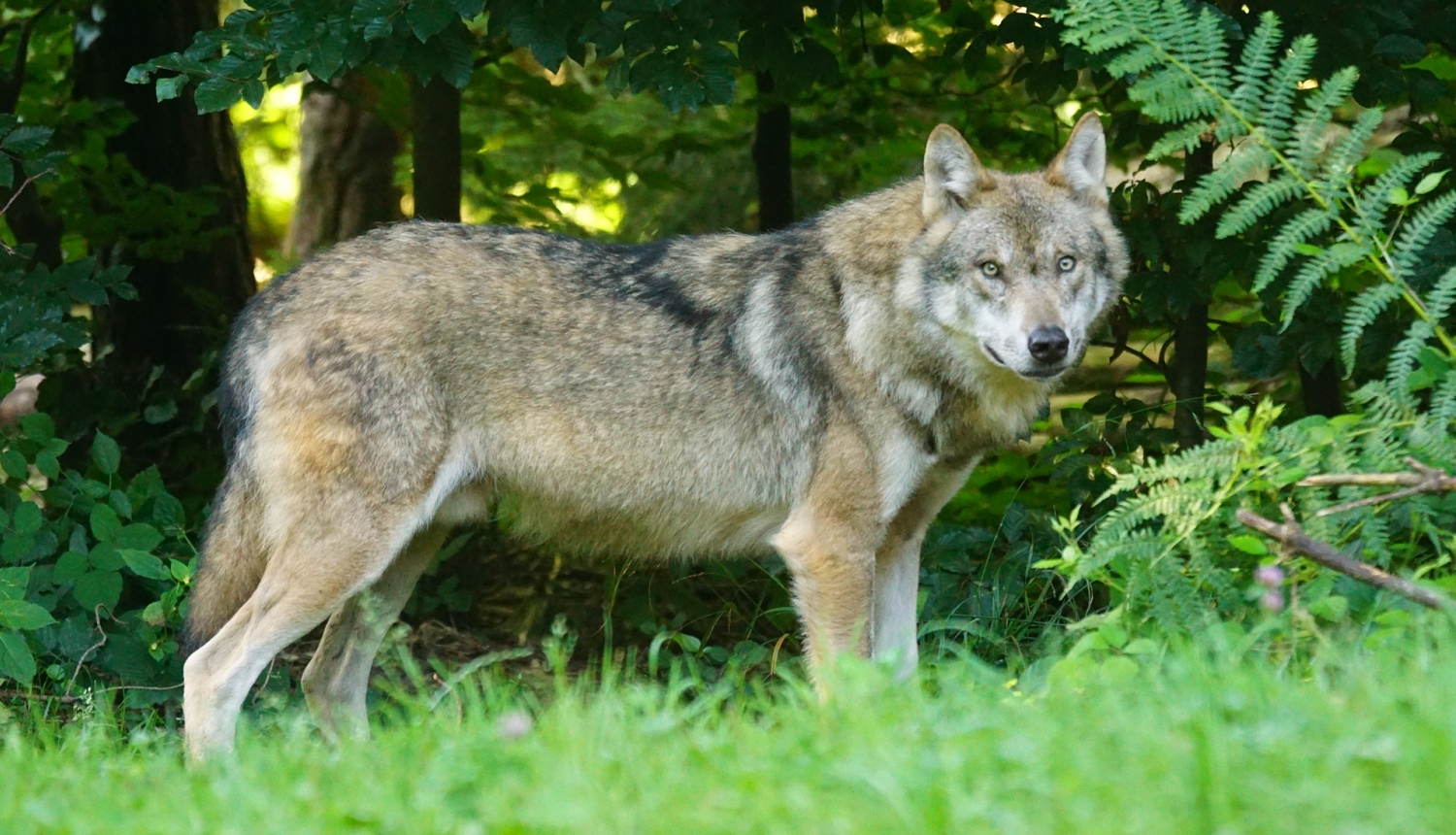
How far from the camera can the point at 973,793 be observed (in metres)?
2.41

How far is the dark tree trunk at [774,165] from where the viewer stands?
773 cm

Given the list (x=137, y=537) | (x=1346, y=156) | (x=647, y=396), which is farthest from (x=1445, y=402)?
(x=137, y=537)

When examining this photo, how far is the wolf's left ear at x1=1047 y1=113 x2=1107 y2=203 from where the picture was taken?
511cm

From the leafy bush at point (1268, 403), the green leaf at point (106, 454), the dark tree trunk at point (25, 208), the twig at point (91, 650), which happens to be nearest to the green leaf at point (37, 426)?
the green leaf at point (106, 454)

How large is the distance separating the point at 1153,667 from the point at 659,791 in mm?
1384

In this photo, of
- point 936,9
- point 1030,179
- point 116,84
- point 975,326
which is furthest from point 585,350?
point 116,84

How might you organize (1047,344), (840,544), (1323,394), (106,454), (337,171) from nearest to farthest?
(1047,344) < (840,544) < (106,454) < (1323,394) < (337,171)

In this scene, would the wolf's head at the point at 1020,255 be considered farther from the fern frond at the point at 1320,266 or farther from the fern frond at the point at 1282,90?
the fern frond at the point at 1282,90

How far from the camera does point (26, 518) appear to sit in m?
5.52

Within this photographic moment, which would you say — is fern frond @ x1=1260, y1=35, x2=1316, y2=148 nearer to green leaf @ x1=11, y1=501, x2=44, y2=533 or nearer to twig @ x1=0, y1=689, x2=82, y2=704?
twig @ x1=0, y1=689, x2=82, y2=704

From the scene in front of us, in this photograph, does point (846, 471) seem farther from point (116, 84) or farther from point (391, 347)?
point (116, 84)

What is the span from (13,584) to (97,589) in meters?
0.45

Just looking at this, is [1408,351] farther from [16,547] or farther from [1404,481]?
[16,547]

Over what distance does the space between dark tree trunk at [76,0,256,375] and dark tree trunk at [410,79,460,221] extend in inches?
42.3
